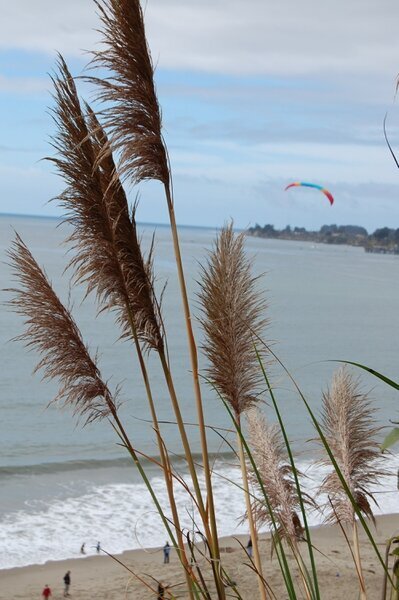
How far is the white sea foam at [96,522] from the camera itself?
15.7 meters

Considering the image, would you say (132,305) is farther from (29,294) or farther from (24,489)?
(24,489)

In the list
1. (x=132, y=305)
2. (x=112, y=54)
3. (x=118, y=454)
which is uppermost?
(x=112, y=54)

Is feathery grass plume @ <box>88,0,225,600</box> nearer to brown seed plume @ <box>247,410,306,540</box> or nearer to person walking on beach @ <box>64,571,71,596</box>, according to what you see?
brown seed plume @ <box>247,410,306,540</box>

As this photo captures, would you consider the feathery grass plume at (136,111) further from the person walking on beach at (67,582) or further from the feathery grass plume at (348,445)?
the person walking on beach at (67,582)

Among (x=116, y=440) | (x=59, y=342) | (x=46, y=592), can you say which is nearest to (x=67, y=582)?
(x=46, y=592)

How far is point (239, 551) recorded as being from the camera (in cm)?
1535

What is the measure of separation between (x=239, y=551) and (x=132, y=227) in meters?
14.3

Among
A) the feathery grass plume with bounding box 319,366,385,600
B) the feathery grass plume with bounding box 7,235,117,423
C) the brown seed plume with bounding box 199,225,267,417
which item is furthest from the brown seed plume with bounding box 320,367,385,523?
the feathery grass plume with bounding box 7,235,117,423

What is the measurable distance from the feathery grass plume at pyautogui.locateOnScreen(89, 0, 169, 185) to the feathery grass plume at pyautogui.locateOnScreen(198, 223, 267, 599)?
29 centimetres

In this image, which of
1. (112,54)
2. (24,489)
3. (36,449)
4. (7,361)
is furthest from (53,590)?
(7,361)

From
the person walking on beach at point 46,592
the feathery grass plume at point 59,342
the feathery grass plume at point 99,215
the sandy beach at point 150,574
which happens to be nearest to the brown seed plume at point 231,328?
the feathery grass plume at point 99,215

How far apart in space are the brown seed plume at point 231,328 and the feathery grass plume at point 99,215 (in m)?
0.14

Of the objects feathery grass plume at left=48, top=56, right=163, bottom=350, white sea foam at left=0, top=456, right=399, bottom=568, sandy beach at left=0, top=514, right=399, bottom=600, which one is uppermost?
feathery grass plume at left=48, top=56, right=163, bottom=350

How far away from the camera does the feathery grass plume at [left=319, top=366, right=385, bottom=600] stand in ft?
7.95
